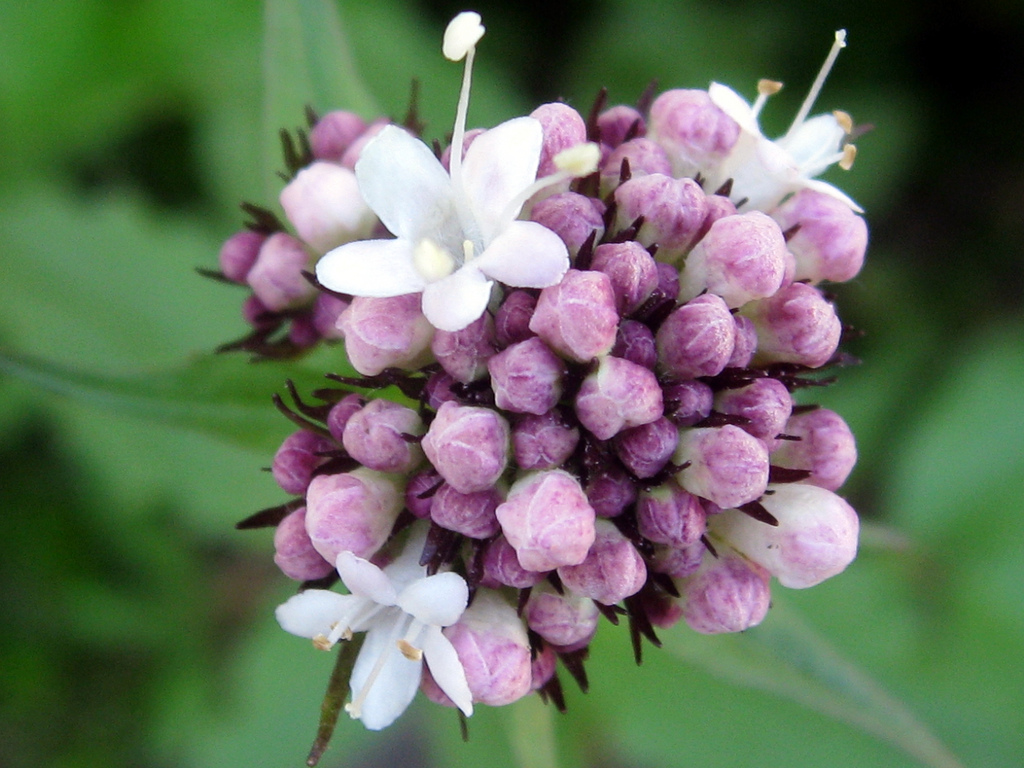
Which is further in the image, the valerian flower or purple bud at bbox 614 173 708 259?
purple bud at bbox 614 173 708 259

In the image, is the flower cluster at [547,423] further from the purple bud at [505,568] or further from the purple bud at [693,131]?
the purple bud at [693,131]

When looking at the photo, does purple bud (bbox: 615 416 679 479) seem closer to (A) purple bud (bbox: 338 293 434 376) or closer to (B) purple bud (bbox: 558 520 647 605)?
(B) purple bud (bbox: 558 520 647 605)

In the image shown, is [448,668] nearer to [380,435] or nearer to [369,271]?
[380,435]

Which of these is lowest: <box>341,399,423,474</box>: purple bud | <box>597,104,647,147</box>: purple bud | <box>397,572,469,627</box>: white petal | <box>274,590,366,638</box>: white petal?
<box>274,590,366,638</box>: white petal

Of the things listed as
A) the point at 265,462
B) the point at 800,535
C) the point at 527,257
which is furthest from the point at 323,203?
the point at 800,535

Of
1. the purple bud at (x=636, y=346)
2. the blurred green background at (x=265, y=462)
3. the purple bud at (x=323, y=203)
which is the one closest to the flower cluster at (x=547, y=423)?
the purple bud at (x=636, y=346)

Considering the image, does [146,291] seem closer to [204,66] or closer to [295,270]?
[204,66]

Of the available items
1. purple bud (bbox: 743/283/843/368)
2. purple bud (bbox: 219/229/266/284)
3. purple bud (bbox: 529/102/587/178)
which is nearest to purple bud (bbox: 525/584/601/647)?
purple bud (bbox: 743/283/843/368)
